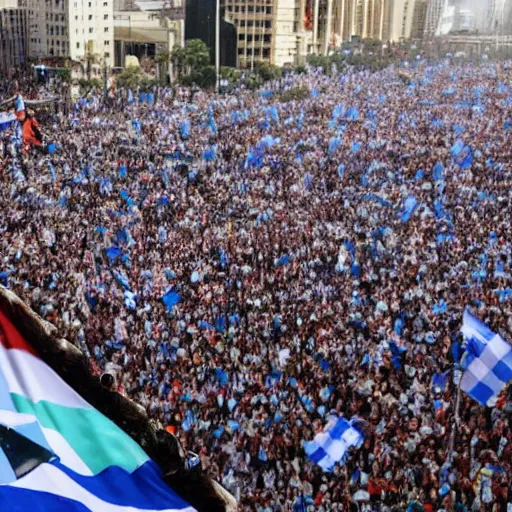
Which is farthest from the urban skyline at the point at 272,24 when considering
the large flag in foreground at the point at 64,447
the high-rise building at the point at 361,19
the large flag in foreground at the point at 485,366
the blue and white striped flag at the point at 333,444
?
the large flag in foreground at the point at 64,447

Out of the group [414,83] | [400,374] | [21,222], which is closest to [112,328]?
[21,222]

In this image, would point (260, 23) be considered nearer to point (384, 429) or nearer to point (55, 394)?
point (384, 429)

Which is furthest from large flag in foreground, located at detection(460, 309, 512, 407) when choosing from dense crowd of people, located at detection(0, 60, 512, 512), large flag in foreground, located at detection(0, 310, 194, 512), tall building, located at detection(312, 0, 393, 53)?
tall building, located at detection(312, 0, 393, 53)

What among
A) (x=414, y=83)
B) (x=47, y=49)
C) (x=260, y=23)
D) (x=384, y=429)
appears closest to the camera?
(x=384, y=429)

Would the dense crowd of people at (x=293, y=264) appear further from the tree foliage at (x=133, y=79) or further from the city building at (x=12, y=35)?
the city building at (x=12, y=35)

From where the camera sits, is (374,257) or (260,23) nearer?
(374,257)

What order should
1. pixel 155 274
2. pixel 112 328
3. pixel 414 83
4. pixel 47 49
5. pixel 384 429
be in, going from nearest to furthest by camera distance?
pixel 384 429 < pixel 112 328 < pixel 155 274 < pixel 47 49 < pixel 414 83

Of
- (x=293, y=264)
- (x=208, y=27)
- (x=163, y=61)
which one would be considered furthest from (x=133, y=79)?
(x=293, y=264)
